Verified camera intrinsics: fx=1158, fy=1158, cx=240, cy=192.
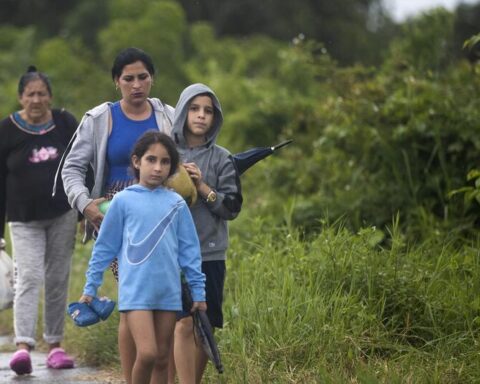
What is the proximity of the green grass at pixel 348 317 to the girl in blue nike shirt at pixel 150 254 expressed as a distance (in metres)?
0.83

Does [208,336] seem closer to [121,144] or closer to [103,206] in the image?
[103,206]

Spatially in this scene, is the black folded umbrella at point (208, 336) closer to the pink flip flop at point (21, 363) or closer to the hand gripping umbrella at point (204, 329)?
the hand gripping umbrella at point (204, 329)

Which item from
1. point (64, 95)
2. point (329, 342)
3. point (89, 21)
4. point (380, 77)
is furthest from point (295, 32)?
point (329, 342)

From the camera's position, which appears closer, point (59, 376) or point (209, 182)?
point (209, 182)

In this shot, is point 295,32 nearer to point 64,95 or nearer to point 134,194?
point 64,95

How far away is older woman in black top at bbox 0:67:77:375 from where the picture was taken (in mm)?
7906

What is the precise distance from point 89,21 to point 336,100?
19392 mm

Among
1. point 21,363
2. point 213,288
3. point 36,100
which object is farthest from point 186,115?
point 21,363

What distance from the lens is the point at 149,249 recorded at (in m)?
5.64

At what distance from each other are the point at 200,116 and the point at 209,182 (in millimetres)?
362

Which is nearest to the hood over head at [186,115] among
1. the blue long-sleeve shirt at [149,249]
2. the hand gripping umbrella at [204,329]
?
the blue long-sleeve shirt at [149,249]

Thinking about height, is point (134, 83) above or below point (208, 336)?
above

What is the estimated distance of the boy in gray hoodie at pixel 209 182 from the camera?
6262 mm

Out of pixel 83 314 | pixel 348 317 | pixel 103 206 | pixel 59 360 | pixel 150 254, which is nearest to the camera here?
pixel 150 254
